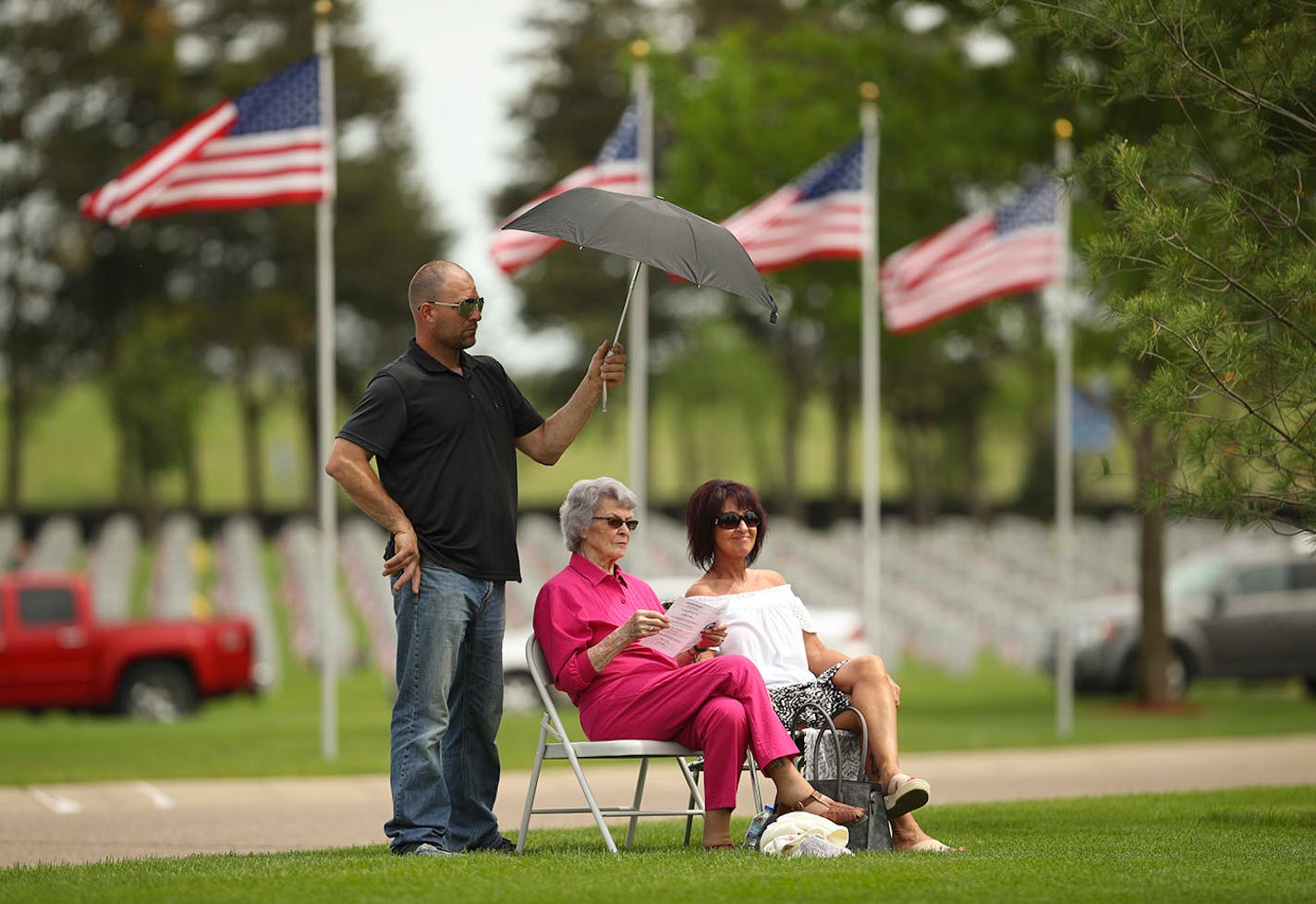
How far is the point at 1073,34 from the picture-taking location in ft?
28.9

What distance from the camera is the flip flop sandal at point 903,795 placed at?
7203 millimetres

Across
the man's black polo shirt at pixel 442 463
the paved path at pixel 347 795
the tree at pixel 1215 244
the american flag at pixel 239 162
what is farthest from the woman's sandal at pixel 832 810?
the american flag at pixel 239 162

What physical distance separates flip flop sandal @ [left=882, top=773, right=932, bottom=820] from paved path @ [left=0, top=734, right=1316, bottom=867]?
278 centimetres

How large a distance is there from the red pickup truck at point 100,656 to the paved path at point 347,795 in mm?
7814

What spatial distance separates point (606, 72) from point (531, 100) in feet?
9.02

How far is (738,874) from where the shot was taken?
21.6 ft

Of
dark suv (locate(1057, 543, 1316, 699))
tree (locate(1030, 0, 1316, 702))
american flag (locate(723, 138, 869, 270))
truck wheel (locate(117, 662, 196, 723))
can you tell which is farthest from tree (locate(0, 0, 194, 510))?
tree (locate(1030, 0, 1316, 702))

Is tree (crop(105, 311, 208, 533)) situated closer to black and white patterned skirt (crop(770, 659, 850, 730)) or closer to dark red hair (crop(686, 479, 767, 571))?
dark red hair (crop(686, 479, 767, 571))

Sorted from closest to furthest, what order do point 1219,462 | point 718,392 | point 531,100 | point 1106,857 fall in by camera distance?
point 1106,857 → point 1219,462 → point 531,100 → point 718,392

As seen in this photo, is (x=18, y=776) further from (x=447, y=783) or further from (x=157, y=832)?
(x=447, y=783)

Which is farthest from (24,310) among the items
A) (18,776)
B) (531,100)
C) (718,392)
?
(18,776)

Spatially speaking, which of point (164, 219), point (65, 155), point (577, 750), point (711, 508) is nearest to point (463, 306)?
point (711, 508)

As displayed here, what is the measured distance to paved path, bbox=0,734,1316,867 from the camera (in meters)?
9.41

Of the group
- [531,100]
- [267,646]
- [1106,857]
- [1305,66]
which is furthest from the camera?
[531,100]
